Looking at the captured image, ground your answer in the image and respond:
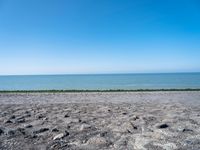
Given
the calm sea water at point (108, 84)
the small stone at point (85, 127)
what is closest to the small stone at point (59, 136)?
the small stone at point (85, 127)

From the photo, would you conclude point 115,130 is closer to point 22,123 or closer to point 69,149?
point 69,149

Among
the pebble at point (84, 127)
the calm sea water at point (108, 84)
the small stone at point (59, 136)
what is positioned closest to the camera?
the small stone at point (59, 136)

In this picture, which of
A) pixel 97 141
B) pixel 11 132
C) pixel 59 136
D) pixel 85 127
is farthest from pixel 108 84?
pixel 97 141

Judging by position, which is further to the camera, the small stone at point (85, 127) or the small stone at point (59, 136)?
the small stone at point (85, 127)

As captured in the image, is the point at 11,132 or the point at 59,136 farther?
the point at 11,132

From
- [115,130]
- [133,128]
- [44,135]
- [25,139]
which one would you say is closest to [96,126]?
[115,130]

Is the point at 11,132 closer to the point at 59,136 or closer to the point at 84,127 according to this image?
the point at 59,136

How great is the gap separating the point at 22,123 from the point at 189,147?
13.1ft

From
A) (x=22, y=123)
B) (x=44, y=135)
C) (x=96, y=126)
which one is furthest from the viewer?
(x=22, y=123)

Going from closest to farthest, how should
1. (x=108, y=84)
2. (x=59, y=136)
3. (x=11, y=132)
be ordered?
(x=59, y=136) → (x=11, y=132) → (x=108, y=84)

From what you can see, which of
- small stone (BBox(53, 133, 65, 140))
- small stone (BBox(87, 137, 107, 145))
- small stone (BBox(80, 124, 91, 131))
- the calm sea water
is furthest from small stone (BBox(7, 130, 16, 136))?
the calm sea water

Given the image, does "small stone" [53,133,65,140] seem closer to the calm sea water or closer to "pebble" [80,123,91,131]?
"pebble" [80,123,91,131]

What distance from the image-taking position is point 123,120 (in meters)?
5.08

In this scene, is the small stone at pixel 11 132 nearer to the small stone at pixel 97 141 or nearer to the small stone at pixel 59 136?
the small stone at pixel 59 136
